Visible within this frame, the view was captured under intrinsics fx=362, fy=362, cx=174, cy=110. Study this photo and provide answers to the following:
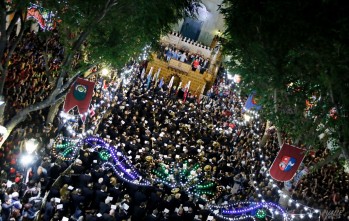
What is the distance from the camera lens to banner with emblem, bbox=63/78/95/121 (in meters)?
12.1

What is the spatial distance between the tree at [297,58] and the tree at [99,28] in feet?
8.15

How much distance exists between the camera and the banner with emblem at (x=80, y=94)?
1214 cm

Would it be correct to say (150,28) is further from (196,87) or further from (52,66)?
(196,87)

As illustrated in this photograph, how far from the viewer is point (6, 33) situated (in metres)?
9.05

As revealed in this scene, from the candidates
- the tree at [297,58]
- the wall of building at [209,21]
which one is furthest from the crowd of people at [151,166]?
the wall of building at [209,21]

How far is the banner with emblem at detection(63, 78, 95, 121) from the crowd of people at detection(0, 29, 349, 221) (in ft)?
7.59

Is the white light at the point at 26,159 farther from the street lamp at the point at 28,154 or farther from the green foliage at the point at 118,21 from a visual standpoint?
the green foliage at the point at 118,21

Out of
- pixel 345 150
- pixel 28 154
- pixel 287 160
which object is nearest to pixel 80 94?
pixel 28 154

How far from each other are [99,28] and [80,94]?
235 centimetres

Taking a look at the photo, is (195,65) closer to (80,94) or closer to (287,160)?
(287,160)

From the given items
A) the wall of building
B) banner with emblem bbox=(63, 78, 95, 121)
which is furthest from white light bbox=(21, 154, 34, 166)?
the wall of building

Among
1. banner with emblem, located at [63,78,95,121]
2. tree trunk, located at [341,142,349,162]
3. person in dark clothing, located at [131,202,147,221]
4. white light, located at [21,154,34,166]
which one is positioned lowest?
person in dark clothing, located at [131,202,147,221]

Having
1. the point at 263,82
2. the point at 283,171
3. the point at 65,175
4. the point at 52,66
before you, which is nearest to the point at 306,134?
the point at 283,171

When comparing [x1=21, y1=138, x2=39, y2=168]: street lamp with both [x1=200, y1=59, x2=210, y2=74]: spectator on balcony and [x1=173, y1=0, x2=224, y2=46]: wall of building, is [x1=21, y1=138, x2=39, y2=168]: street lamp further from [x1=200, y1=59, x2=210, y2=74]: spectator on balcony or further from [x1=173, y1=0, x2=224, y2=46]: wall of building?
[x1=173, y1=0, x2=224, y2=46]: wall of building
